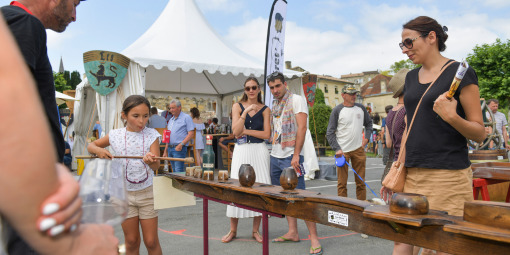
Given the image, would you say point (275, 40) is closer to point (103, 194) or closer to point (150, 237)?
point (150, 237)

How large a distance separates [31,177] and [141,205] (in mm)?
2467

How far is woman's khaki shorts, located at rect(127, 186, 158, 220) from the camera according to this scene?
2.77 m

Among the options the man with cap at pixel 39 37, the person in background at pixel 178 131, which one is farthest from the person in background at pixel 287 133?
the person in background at pixel 178 131

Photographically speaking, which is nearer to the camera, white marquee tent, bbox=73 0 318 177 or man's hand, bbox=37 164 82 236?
man's hand, bbox=37 164 82 236

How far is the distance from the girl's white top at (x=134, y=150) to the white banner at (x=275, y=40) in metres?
3.99

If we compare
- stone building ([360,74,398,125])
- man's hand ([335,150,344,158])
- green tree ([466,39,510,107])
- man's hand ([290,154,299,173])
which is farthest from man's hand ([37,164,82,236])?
stone building ([360,74,398,125])

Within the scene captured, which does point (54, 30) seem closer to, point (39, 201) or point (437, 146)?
point (39, 201)

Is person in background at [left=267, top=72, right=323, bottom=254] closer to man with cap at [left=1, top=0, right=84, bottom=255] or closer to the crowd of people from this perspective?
the crowd of people

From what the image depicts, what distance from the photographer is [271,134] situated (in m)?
4.20

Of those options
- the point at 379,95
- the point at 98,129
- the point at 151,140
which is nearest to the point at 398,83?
the point at 151,140

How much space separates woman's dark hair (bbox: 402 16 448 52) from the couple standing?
1856 millimetres

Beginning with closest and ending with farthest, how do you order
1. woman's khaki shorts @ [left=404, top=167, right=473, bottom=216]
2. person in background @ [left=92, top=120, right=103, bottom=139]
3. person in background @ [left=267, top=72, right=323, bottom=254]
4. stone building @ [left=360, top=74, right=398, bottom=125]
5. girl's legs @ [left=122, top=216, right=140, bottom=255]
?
woman's khaki shorts @ [left=404, top=167, right=473, bottom=216] → girl's legs @ [left=122, top=216, right=140, bottom=255] → person in background @ [left=267, top=72, right=323, bottom=254] → person in background @ [left=92, top=120, right=103, bottom=139] → stone building @ [left=360, top=74, right=398, bottom=125]

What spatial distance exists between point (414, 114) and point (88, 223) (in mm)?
2020

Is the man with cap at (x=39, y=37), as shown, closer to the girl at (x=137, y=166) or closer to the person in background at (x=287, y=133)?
the girl at (x=137, y=166)
